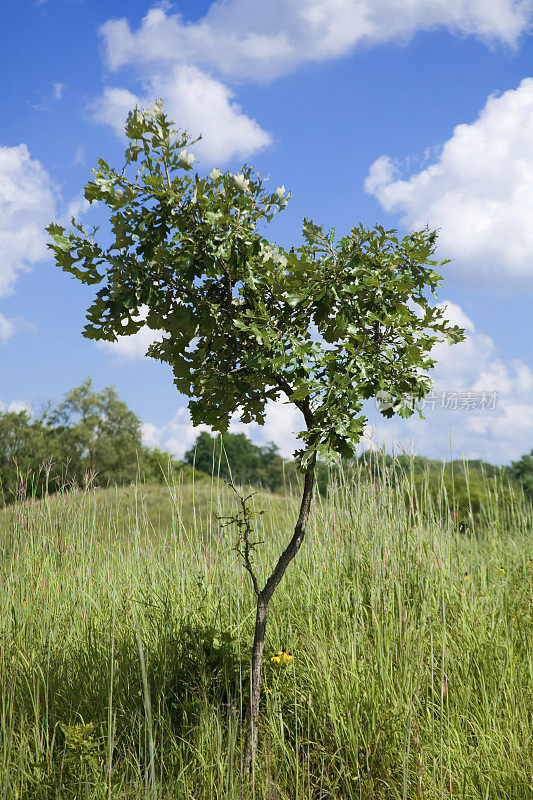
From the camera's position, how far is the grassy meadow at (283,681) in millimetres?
2395

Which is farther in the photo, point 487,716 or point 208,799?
point 487,716

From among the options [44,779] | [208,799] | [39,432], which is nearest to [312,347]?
[208,799]

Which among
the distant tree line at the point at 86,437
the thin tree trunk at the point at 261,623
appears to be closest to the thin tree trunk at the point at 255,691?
the thin tree trunk at the point at 261,623

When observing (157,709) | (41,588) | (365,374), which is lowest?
(157,709)

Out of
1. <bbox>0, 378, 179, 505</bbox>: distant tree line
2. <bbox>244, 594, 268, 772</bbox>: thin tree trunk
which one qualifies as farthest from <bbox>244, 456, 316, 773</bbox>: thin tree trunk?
<bbox>0, 378, 179, 505</bbox>: distant tree line

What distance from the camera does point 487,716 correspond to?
2.68 meters

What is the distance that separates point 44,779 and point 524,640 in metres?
2.81

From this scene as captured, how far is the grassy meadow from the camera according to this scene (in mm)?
2395

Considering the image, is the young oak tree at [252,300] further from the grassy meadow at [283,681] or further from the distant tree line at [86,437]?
the distant tree line at [86,437]

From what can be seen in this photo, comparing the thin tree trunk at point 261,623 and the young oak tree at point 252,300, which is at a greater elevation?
the young oak tree at point 252,300

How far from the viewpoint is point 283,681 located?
3.03 metres

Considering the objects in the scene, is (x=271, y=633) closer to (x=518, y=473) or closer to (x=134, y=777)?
(x=134, y=777)

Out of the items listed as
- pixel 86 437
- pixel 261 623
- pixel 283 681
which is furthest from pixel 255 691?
pixel 86 437

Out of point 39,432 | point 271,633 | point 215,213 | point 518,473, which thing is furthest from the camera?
point 39,432
